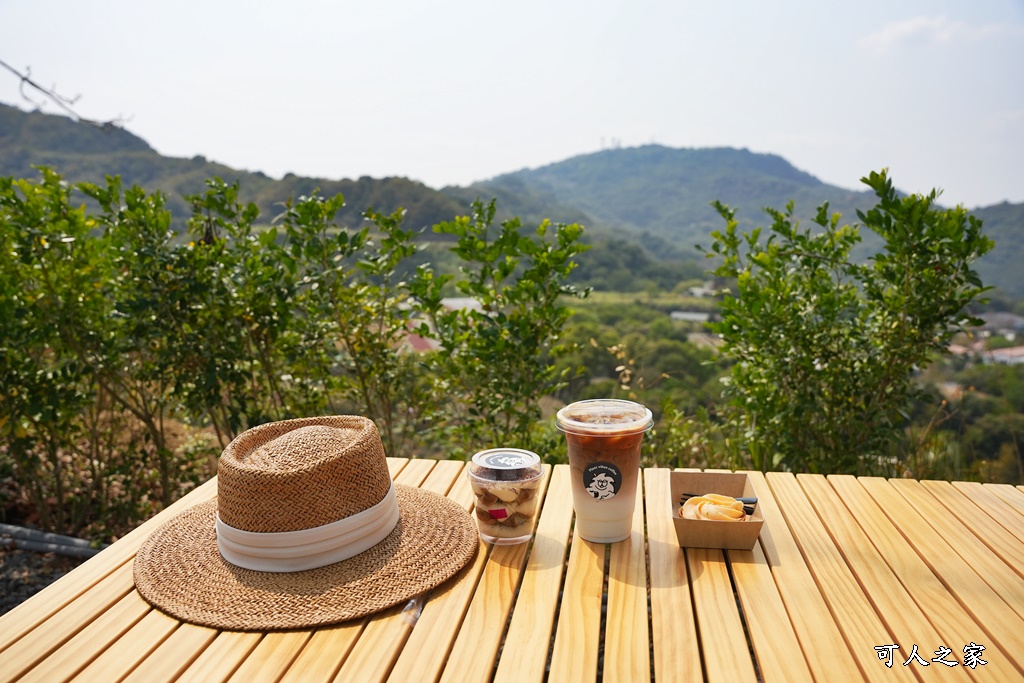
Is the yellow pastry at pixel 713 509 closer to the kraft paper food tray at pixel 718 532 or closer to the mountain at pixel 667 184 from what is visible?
the kraft paper food tray at pixel 718 532

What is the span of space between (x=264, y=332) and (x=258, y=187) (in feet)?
21.7

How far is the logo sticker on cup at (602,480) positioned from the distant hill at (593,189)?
1.46m

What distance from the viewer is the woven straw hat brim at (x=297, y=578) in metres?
1.06

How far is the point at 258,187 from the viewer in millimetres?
8672

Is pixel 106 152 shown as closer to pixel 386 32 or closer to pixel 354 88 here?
pixel 354 88

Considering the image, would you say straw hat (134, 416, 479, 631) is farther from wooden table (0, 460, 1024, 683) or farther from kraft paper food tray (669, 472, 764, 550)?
kraft paper food tray (669, 472, 764, 550)

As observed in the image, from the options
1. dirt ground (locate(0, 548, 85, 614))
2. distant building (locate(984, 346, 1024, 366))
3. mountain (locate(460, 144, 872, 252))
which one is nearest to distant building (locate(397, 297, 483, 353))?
dirt ground (locate(0, 548, 85, 614))

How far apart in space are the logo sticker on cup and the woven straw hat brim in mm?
254

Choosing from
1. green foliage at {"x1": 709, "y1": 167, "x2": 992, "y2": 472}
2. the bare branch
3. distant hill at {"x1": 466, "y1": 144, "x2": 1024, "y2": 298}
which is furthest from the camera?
distant hill at {"x1": 466, "y1": 144, "x2": 1024, "y2": 298}

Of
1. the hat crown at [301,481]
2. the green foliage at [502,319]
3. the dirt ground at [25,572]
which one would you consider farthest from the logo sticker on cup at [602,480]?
the dirt ground at [25,572]

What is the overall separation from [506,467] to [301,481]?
0.37m

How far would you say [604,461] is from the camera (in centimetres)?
122

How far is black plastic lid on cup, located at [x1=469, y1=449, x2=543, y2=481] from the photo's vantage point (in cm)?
125

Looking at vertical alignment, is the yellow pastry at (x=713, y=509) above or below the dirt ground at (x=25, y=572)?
above
